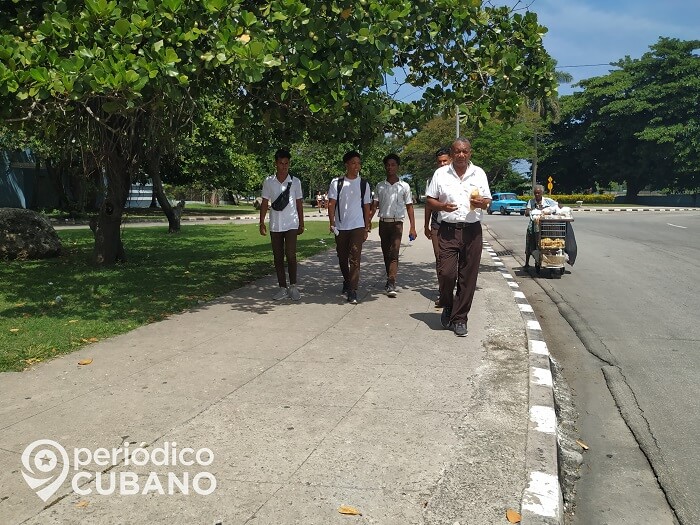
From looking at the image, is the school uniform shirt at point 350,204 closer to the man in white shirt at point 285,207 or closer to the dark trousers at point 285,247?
the man in white shirt at point 285,207

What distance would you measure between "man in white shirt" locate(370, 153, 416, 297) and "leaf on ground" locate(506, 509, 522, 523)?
18.3 ft

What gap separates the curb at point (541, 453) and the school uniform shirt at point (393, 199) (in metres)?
3.27

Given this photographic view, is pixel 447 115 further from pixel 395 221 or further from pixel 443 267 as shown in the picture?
pixel 443 267

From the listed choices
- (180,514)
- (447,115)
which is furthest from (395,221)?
(180,514)

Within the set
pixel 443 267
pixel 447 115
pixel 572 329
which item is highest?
pixel 447 115

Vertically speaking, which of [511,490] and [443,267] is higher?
[443,267]

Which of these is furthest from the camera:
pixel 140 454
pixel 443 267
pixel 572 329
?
pixel 572 329

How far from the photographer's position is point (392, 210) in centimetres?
832

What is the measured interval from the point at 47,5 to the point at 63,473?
524 cm

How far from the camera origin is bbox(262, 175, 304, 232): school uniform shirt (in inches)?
310

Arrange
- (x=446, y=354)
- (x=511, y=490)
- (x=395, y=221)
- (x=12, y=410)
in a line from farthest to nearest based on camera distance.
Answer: (x=395, y=221) → (x=446, y=354) → (x=12, y=410) → (x=511, y=490)

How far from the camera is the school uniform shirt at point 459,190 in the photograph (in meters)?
6.11

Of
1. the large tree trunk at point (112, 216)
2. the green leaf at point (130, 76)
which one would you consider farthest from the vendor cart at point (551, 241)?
the large tree trunk at point (112, 216)

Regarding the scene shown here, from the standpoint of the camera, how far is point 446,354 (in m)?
5.53
